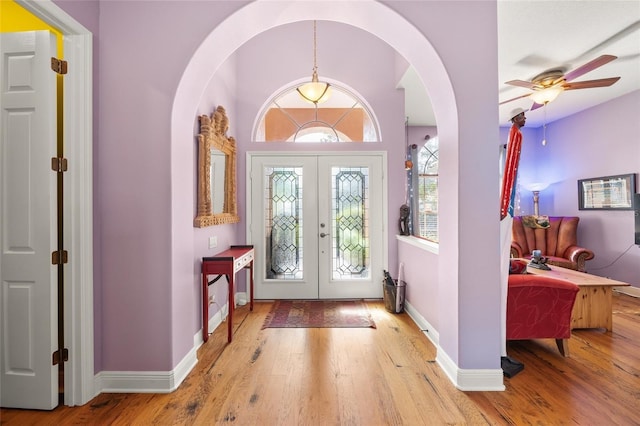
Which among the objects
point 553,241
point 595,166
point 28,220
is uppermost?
point 595,166

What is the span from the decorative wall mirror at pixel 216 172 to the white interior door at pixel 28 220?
1.10 m

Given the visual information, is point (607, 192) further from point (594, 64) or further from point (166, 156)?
point (166, 156)

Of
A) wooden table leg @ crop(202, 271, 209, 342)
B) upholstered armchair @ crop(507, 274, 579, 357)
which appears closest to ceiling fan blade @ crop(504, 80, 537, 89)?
upholstered armchair @ crop(507, 274, 579, 357)

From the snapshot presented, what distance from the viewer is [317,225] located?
431 cm

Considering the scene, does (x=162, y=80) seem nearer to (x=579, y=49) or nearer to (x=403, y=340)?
(x=403, y=340)

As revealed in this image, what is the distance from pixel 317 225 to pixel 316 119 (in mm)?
1536

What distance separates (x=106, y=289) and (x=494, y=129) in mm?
2941

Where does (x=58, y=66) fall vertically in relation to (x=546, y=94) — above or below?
below

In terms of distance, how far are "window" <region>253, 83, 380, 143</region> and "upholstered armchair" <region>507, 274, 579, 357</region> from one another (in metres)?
2.69

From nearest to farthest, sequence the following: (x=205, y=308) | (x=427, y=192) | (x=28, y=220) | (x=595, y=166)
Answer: (x=28, y=220)
(x=205, y=308)
(x=595, y=166)
(x=427, y=192)

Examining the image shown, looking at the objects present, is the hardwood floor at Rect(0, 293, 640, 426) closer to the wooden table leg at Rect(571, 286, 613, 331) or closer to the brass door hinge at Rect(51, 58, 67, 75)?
the wooden table leg at Rect(571, 286, 613, 331)

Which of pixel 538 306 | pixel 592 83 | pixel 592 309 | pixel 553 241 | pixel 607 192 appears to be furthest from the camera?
pixel 553 241

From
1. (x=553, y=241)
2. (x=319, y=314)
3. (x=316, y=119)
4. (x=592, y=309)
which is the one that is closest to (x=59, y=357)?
(x=319, y=314)

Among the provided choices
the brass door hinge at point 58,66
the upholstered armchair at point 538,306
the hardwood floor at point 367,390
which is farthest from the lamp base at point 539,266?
the brass door hinge at point 58,66
